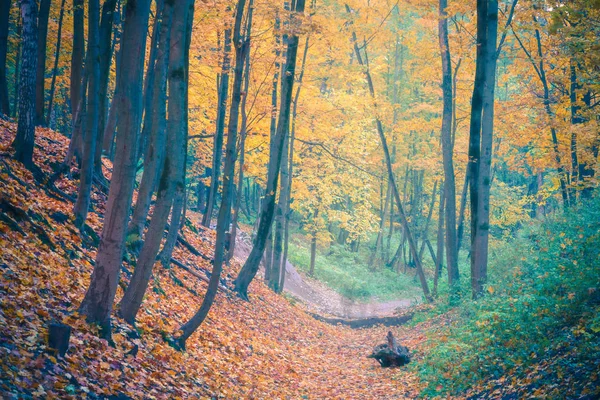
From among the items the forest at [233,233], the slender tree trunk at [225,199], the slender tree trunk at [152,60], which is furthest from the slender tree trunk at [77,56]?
the slender tree trunk at [225,199]

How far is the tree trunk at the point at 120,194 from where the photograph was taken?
6.16 metres

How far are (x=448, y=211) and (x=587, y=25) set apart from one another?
7.49m

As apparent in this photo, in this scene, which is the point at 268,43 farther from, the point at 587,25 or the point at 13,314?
the point at 13,314

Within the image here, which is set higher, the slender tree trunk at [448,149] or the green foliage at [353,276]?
the slender tree trunk at [448,149]

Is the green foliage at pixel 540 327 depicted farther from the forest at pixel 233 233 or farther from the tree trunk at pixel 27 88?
the tree trunk at pixel 27 88

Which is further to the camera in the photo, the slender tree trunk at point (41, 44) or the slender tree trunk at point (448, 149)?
the slender tree trunk at point (448, 149)

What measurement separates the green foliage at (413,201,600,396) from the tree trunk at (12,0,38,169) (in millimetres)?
8965

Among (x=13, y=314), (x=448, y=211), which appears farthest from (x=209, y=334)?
(x=448, y=211)

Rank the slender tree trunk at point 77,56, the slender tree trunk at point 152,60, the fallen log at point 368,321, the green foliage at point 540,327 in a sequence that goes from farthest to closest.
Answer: the fallen log at point 368,321, the slender tree trunk at point 77,56, the slender tree trunk at point 152,60, the green foliage at point 540,327

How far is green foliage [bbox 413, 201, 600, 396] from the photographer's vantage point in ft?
20.5

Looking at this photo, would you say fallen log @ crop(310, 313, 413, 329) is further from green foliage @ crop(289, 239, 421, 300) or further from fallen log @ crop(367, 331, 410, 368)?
green foliage @ crop(289, 239, 421, 300)

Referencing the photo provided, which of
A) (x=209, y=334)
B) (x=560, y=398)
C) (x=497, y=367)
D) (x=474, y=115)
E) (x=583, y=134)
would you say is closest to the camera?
(x=560, y=398)

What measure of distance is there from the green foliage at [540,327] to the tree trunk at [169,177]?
4.97m

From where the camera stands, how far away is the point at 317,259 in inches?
1298
